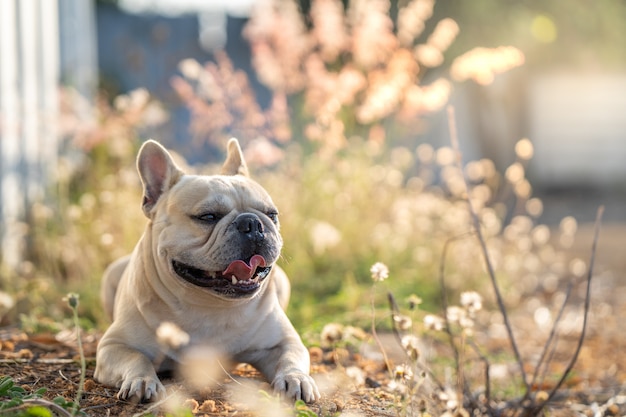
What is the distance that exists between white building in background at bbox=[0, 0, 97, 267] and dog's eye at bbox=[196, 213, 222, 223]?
3456 mm

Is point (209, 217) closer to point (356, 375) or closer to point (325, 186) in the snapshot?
point (356, 375)

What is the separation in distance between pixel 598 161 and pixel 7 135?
1688 centimetres

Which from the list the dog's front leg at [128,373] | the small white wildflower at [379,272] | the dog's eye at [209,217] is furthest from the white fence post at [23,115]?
the small white wildflower at [379,272]

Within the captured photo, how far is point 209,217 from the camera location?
10.8ft

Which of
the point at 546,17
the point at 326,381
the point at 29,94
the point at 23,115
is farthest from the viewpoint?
the point at 546,17

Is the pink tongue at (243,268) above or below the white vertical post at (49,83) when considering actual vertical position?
below

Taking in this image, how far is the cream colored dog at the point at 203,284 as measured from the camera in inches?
123

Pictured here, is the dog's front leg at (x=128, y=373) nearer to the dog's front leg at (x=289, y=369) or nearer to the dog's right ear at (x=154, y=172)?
the dog's front leg at (x=289, y=369)

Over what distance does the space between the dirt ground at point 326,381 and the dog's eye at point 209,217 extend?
1.96 ft

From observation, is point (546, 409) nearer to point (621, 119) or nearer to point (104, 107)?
point (104, 107)

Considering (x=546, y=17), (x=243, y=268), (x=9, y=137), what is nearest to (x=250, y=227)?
(x=243, y=268)

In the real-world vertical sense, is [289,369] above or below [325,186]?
below

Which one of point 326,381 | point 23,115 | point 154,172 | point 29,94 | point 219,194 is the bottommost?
point 326,381

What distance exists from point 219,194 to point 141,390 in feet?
2.63
